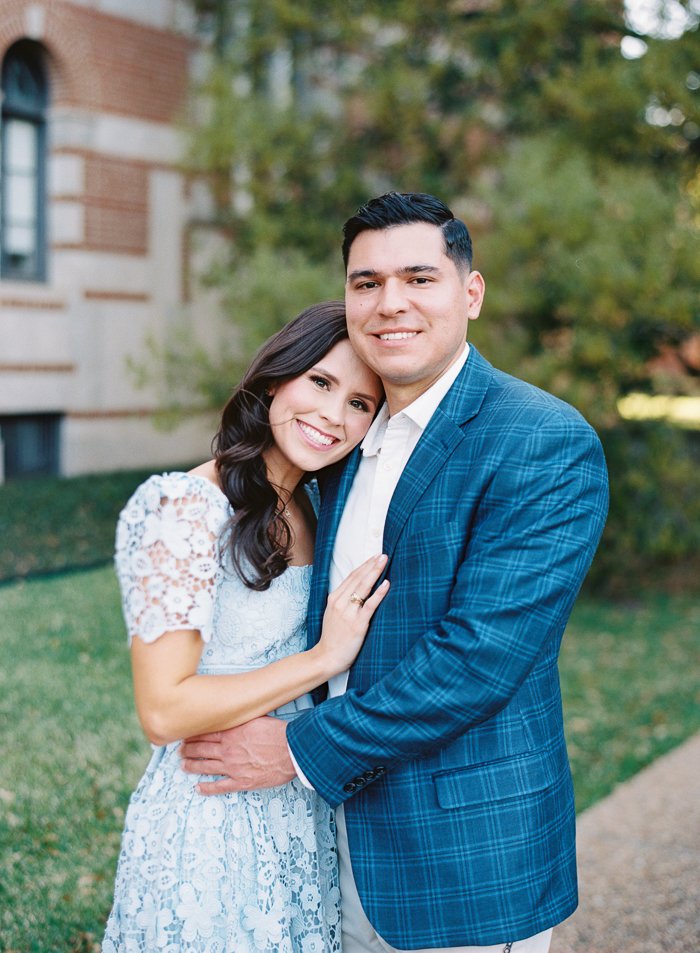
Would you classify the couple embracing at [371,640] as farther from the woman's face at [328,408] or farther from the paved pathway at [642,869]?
the paved pathway at [642,869]

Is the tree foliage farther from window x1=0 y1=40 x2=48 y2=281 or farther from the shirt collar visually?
the shirt collar

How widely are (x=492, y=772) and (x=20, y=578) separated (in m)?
5.55

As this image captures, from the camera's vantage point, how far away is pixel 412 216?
7.40 ft

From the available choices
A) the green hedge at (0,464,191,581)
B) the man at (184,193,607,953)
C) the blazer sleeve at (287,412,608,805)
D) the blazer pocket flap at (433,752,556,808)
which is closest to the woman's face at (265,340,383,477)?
the man at (184,193,607,953)

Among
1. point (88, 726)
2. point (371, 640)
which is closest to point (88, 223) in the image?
point (88, 726)

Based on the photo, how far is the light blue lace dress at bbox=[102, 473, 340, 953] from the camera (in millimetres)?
2227

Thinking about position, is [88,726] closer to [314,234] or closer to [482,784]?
[482,784]

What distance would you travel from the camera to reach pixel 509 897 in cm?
215

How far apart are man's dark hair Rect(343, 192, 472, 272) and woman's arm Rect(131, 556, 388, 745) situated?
73cm

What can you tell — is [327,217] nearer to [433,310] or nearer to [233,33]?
[233,33]

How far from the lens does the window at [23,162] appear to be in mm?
8688

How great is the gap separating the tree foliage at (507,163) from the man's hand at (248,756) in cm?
587

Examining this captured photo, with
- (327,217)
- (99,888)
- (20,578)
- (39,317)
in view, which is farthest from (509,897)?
(327,217)

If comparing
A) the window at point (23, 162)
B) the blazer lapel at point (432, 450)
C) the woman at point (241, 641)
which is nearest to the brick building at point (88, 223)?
the window at point (23, 162)
